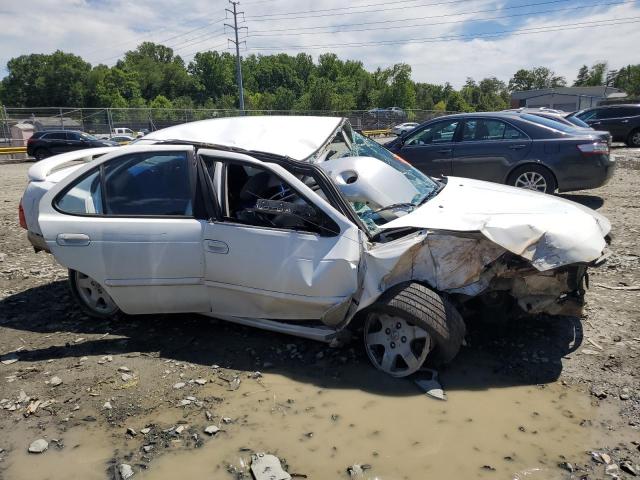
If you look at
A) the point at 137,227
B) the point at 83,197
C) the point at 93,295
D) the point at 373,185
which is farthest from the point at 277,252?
the point at 93,295

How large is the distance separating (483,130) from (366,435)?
21.0 feet

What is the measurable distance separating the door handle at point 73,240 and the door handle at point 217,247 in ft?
3.43

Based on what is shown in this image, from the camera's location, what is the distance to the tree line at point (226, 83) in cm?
7894

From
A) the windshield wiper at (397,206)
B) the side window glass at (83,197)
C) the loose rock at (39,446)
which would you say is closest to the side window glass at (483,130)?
the windshield wiper at (397,206)

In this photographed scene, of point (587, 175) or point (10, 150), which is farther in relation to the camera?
point (10, 150)

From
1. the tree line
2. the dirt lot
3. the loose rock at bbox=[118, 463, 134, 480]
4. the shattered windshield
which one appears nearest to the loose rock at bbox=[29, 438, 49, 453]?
the dirt lot

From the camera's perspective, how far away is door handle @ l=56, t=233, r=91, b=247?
386 centimetres

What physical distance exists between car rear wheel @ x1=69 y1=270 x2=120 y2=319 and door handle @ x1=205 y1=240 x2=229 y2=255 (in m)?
1.30

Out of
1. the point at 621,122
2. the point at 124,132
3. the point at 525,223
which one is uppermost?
the point at 621,122

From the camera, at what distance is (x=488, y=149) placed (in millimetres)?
7816

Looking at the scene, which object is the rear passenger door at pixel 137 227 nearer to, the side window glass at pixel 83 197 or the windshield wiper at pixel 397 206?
the side window glass at pixel 83 197

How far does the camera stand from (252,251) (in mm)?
3455

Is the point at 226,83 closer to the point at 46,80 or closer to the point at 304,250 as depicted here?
the point at 46,80

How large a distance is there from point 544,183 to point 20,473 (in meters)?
7.42
